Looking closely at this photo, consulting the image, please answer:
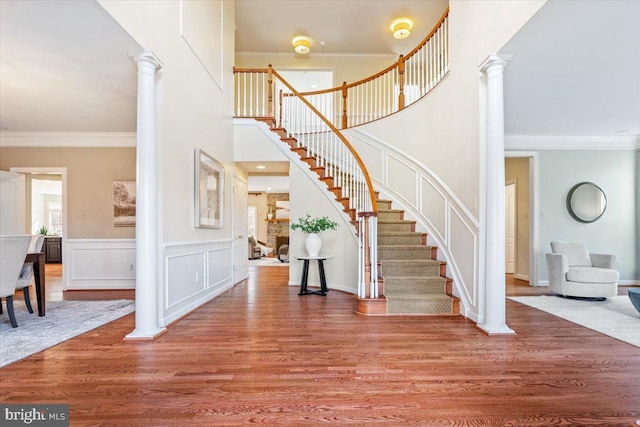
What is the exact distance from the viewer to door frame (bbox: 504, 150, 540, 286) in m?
5.66

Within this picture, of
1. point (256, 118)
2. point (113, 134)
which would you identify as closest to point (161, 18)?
point (256, 118)

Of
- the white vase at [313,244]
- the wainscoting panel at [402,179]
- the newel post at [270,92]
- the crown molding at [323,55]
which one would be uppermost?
the crown molding at [323,55]

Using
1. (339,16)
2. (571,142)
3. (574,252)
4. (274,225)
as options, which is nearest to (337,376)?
Result: (574,252)

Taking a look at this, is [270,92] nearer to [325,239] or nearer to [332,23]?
[332,23]

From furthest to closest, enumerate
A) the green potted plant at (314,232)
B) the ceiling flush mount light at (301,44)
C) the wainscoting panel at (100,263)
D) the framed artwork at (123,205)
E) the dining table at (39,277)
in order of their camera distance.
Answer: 1. the ceiling flush mount light at (301,44)
2. the framed artwork at (123,205)
3. the wainscoting panel at (100,263)
4. the green potted plant at (314,232)
5. the dining table at (39,277)

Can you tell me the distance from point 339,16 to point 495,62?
14.9 feet

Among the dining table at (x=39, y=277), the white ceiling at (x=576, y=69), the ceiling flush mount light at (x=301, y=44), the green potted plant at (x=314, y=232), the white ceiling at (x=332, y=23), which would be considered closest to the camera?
the white ceiling at (x=576, y=69)

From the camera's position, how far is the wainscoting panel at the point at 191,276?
3209 mm

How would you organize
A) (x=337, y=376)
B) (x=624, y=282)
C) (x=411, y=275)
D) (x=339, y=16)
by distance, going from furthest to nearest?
(x=339, y=16), (x=624, y=282), (x=411, y=275), (x=337, y=376)

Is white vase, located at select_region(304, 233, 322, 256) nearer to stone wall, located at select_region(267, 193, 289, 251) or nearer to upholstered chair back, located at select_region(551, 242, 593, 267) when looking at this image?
upholstered chair back, located at select_region(551, 242, 593, 267)

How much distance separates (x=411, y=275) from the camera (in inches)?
161

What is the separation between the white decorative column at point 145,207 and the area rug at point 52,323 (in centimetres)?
70

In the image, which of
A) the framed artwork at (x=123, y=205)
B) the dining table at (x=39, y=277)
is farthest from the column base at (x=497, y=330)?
the framed artwork at (x=123, y=205)

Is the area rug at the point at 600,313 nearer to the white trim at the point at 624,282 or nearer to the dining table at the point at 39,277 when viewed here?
the white trim at the point at 624,282
